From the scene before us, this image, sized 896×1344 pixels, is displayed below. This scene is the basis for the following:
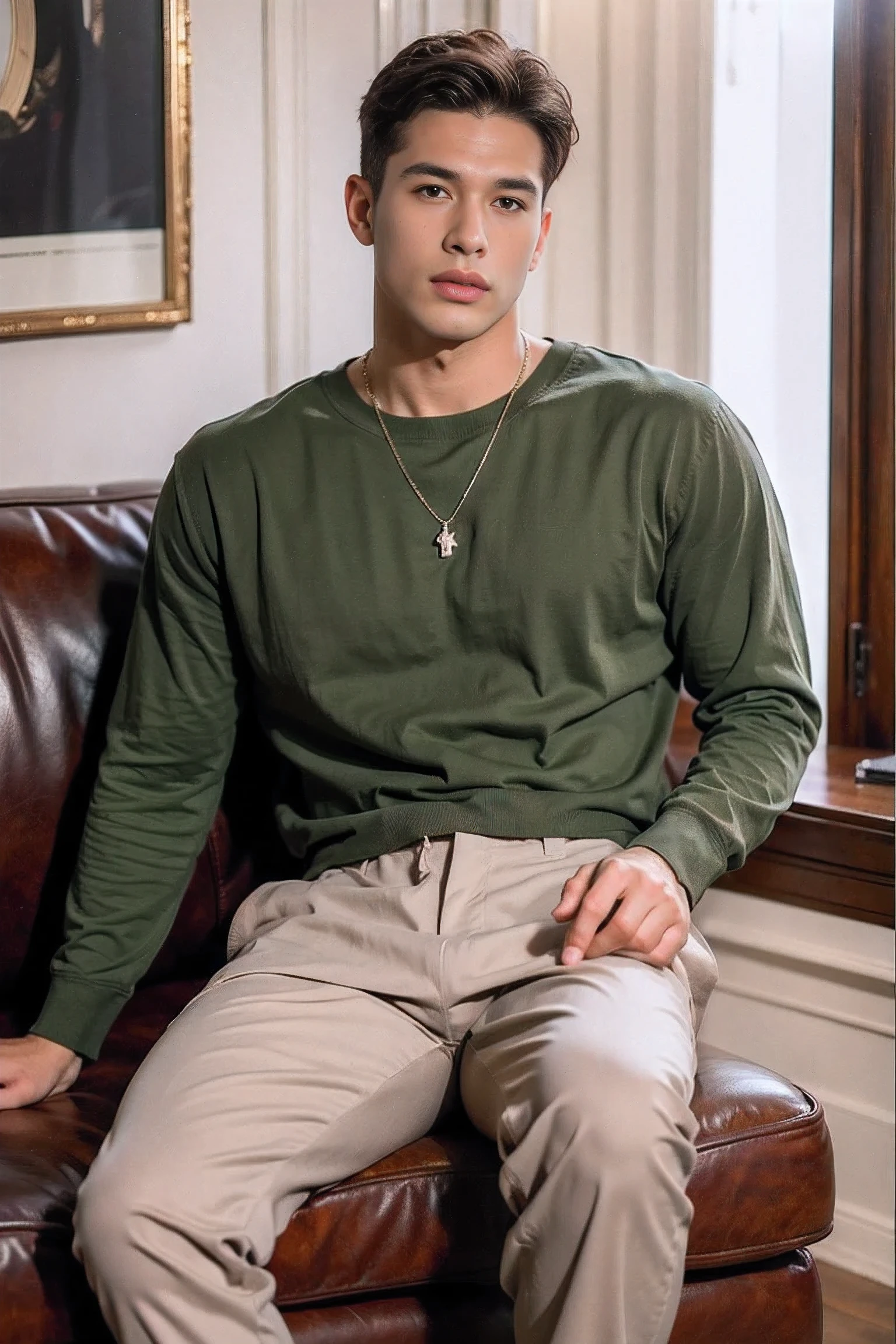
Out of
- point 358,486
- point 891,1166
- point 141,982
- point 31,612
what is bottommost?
point 891,1166

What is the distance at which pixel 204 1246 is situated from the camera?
1188 mm

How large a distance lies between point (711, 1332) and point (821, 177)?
1714mm

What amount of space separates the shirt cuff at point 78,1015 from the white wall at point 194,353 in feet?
2.89

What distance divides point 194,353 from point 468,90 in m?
0.81

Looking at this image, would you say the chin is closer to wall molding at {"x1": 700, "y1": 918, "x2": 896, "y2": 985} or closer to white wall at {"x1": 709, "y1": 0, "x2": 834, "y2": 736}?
white wall at {"x1": 709, "y1": 0, "x2": 834, "y2": 736}

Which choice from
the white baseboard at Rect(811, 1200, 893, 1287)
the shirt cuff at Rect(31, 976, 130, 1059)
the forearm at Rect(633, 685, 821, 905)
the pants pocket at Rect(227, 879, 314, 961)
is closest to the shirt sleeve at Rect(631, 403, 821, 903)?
the forearm at Rect(633, 685, 821, 905)

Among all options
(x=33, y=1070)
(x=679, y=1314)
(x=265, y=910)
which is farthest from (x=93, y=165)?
(x=679, y=1314)

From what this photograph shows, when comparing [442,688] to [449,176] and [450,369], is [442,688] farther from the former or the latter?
[449,176]

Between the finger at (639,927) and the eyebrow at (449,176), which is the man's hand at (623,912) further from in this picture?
the eyebrow at (449,176)

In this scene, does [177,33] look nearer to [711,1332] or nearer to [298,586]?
[298,586]

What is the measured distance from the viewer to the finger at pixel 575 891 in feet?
4.48

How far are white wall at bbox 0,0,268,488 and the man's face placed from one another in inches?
28.3

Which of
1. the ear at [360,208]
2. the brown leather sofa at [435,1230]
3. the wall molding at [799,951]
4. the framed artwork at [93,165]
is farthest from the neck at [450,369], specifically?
the wall molding at [799,951]

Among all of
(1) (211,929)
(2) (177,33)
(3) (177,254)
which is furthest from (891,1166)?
(2) (177,33)
